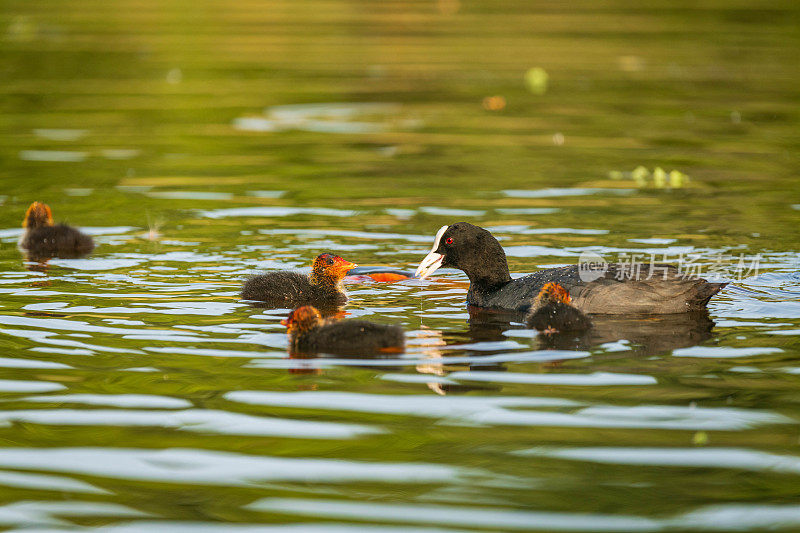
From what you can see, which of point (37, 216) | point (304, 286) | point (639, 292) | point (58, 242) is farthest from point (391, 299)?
point (37, 216)

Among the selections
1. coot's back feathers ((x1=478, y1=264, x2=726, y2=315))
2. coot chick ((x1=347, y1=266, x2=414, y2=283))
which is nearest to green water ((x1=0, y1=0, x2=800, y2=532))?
coot chick ((x1=347, y1=266, x2=414, y2=283))

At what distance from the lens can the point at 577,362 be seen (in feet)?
28.5

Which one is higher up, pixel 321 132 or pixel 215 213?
pixel 321 132

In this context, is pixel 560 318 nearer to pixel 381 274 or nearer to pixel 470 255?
pixel 470 255

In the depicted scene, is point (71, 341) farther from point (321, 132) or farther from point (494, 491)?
point (321, 132)

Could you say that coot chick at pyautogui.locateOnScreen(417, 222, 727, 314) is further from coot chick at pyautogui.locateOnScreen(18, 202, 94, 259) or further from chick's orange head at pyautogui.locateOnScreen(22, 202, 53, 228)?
chick's orange head at pyautogui.locateOnScreen(22, 202, 53, 228)

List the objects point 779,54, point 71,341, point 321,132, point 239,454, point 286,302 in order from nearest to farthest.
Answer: point 239,454 → point 71,341 → point 286,302 → point 321,132 → point 779,54

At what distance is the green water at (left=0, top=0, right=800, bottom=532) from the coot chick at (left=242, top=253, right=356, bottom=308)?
10.2 inches

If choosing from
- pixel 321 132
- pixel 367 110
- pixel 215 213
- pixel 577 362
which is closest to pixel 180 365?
pixel 577 362

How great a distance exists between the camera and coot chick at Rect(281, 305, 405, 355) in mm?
8930

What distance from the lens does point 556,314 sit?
952 cm

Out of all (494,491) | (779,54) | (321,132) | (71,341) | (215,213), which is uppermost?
(779,54)

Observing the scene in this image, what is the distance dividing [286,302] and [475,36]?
2564cm

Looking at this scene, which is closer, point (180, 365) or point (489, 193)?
point (180, 365)
